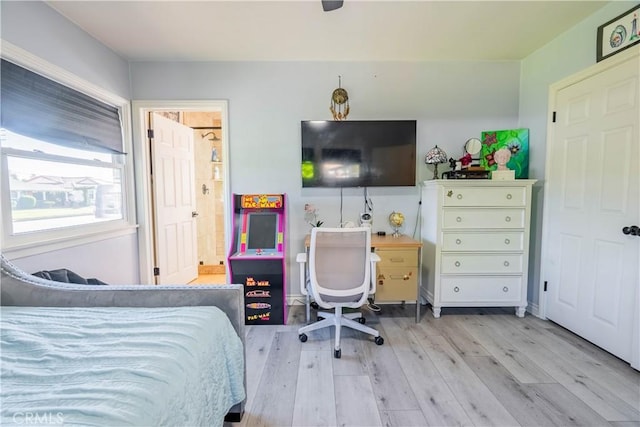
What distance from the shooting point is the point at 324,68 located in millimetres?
2896

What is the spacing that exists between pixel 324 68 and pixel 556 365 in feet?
10.3

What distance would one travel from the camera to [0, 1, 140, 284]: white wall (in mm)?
1832

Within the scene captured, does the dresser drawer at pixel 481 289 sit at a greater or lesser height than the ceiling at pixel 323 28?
lesser

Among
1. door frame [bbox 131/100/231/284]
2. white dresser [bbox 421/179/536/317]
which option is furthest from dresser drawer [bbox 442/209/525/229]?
door frame [bbox 131/100/231/284]

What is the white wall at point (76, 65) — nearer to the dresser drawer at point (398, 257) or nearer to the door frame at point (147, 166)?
the door frame at point (147, 166)

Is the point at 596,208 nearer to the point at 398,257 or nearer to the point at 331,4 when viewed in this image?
the point at 398,257

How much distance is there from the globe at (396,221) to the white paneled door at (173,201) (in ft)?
8.32

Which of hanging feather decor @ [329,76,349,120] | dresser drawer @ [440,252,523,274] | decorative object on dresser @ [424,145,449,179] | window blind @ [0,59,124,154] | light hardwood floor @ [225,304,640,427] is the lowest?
light hardwood floor @ [225,304,640,427]

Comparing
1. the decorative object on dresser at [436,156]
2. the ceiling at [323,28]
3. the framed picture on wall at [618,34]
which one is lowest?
the decorative object on dresser at [436,156]

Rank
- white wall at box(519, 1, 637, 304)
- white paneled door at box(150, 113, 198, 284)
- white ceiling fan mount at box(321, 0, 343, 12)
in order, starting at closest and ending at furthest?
1. white ceiling fan mount at box(321, 0, 343, 12)
2. white wall at box(519, 1, 637, 304)
3. white paneled door at box(150, 113, 198, 284)

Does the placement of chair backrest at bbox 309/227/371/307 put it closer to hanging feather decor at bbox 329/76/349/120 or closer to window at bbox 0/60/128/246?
hanging feather decor at bbox 329/76/349/120

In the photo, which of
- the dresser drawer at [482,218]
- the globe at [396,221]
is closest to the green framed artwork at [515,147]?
the dresser drawer at [482,218]

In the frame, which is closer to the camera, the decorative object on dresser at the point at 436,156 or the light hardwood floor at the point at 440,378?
the light hardwood floor at the point at 440,378

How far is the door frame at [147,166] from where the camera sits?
291 cm
